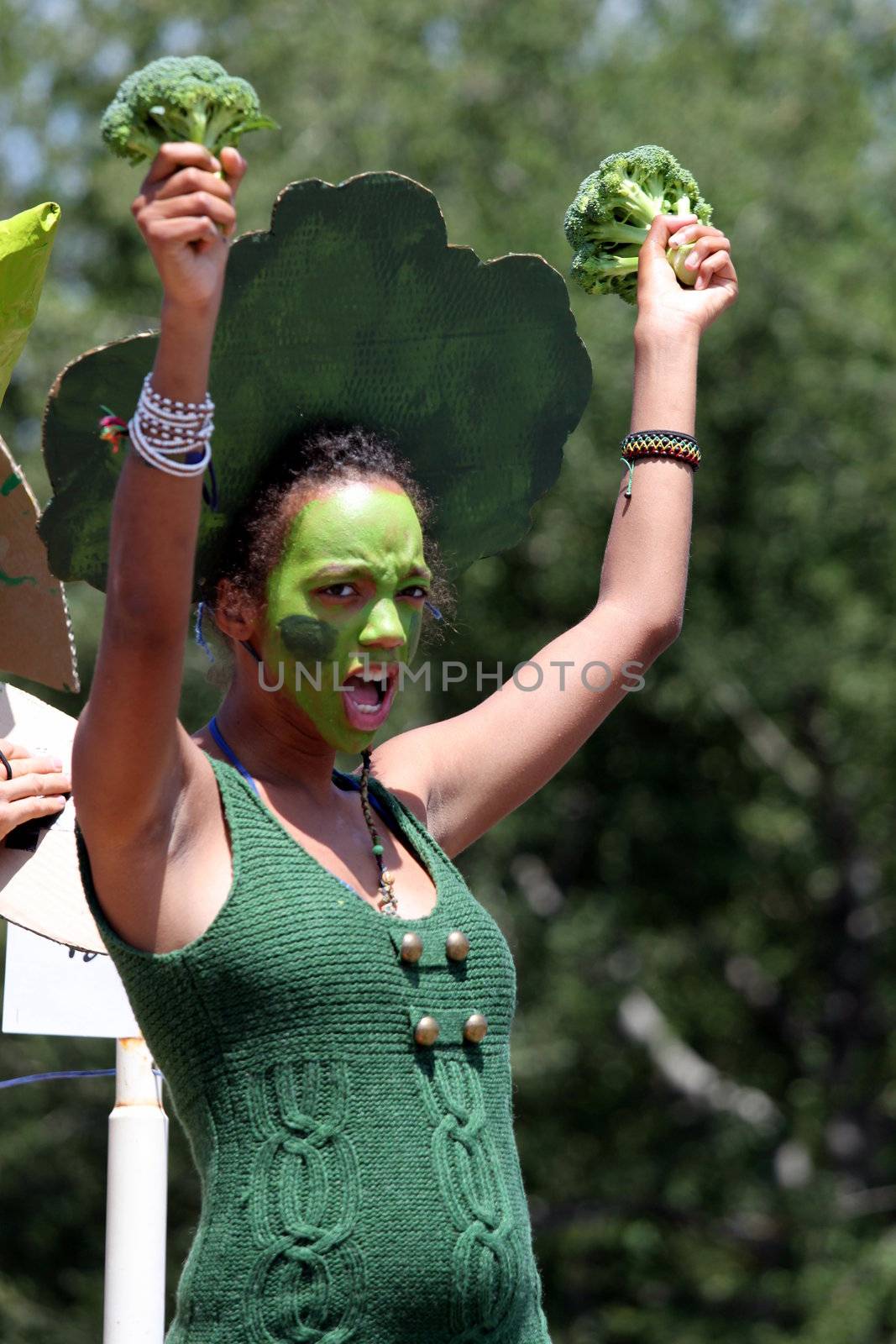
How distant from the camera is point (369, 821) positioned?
2268mm

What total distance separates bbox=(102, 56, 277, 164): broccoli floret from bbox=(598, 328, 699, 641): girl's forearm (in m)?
0.84

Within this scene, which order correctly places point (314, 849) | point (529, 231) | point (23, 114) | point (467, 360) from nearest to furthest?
1. point (314, 849)
2. point (467, 360)
3. point (529, 231)
4. point (23, 114)

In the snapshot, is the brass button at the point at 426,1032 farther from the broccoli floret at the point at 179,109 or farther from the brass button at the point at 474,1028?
the broccoli floret at the point at 179,109

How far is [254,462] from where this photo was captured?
224 centimetres

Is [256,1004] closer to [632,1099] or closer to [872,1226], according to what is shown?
[872,1226]

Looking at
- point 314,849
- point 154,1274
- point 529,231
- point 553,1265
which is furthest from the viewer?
point 553,1265

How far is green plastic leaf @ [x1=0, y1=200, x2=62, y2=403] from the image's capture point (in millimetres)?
2658

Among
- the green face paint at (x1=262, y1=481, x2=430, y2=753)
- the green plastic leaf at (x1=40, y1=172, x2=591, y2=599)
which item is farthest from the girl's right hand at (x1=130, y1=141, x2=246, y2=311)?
the green face paint at (x1=262, y1=481, x2=430, y2=753)

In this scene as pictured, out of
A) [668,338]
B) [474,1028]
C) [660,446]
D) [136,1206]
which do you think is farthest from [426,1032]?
[136,1206]

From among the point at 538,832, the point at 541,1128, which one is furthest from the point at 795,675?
the point at 541,1128

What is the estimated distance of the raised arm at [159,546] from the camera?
170cm

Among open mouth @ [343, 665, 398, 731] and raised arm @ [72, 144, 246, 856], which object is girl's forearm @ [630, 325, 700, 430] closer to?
open mouth @ [343, 665, 398, 731]

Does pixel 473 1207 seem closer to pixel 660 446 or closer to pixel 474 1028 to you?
pixel 474 1028

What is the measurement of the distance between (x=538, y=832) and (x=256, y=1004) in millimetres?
9624
